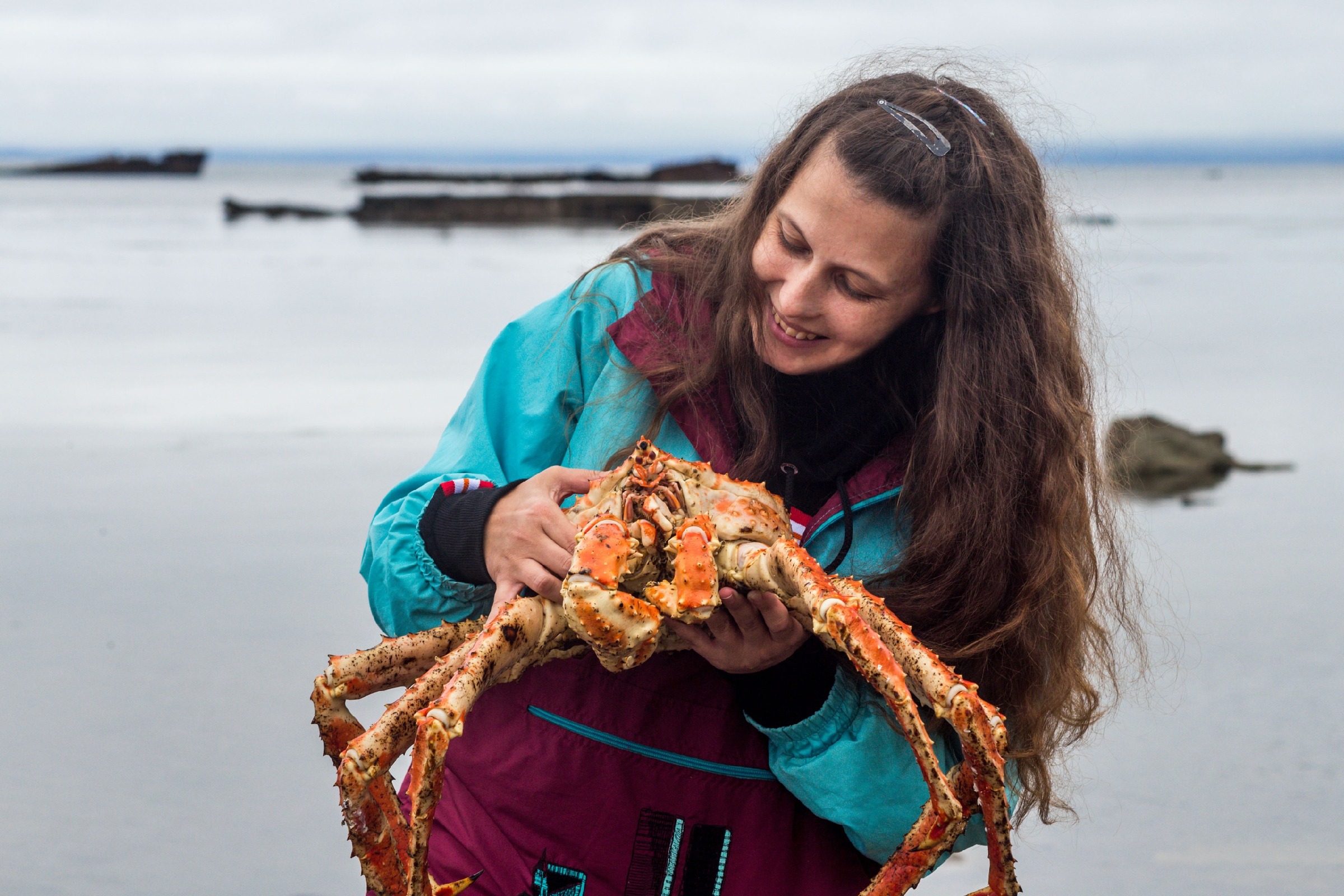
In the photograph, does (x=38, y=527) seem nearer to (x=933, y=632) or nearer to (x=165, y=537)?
(x=165, y=537)

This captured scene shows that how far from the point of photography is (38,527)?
7.84 meters

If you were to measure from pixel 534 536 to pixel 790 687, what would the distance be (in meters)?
0.62

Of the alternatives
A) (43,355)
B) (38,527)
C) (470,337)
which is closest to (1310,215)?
(470,337)

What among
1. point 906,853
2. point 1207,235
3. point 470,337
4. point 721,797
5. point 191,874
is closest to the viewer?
point 906,853

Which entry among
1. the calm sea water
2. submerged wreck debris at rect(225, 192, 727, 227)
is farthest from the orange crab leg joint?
submerged wreck debris at rect(225, 192, 727, 227)

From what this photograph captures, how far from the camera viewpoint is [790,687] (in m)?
2.42

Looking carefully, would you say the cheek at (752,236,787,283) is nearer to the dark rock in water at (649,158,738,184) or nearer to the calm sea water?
the calm sea water

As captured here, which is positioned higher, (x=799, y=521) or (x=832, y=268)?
(x=832, y=268)

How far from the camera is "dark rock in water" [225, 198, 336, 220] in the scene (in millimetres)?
46469

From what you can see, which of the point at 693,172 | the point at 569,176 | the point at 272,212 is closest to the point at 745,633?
the point at 272,212

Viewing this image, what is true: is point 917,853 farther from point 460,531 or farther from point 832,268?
point 832,268

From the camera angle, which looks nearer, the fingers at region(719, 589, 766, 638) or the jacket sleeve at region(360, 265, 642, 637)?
the fingers at region(719, 589, 766, 638)

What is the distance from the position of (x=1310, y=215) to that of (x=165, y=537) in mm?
54041

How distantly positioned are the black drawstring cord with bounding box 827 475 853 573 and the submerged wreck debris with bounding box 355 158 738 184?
190 ft
